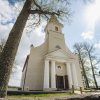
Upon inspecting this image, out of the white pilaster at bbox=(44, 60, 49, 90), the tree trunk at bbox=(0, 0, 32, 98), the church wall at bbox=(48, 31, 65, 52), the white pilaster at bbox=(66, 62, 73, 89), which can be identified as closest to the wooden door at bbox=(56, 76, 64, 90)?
the white pilaster at bbox=(66, 62, 73, 89)

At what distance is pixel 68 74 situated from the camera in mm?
22969

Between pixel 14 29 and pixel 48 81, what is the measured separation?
1625cm

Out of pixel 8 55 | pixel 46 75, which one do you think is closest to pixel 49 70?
pixel 46 75

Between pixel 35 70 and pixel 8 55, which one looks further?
pixel 35 70

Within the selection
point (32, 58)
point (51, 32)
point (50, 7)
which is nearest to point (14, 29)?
point (50, 7)

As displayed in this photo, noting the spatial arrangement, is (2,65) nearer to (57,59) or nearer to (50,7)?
(50,7)

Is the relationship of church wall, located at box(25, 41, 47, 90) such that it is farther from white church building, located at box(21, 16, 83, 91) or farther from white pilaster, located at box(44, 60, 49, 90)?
white pilaster, located at box(44, 60, 49, 90)

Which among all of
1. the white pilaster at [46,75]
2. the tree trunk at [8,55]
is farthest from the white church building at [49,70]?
the tree trunk at [8,55]

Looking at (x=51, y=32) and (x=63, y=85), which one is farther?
(x=51, y=32)

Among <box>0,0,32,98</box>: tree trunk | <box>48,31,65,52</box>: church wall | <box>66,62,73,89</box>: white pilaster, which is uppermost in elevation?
<box>48,31,65,52</box>: church wall

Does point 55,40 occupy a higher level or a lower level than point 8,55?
higher

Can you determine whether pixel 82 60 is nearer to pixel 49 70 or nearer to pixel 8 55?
pixel 49 70

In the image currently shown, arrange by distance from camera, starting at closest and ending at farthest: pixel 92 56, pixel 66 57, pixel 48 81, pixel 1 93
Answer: pixel 1 93 < pixel 48 81 < pixel 66 57 < pixel 92 56

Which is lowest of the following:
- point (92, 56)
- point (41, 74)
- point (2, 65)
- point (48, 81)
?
point (2, 65)
